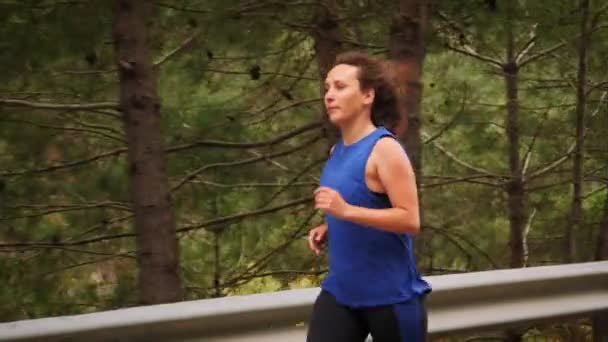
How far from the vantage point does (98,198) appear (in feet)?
24.2

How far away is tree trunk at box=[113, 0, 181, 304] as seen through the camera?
501 centimetres

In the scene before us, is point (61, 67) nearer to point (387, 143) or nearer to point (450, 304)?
point (450, 304)

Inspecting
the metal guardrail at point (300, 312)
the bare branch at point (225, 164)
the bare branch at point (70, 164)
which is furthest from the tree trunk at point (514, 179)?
the metal guardrail at point (300, 312)

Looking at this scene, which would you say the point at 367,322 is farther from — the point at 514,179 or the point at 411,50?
the point at 514,179

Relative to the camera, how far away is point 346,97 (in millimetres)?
2902

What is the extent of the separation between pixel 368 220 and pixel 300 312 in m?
0.95

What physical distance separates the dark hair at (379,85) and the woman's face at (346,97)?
2 centimetres

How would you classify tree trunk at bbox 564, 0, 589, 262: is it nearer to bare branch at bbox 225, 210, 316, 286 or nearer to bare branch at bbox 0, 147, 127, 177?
bare branch at bbox 225, 210, 316, 286

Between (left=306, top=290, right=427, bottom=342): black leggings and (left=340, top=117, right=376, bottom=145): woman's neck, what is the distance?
506 millimetres

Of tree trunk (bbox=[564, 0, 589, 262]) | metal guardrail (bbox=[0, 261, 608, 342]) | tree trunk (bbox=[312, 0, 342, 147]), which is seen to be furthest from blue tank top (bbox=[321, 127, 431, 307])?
tree trunk (bbox=[564, 0, 589, 262])

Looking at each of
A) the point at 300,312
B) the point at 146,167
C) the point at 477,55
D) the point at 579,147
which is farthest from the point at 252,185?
the point at 300,312

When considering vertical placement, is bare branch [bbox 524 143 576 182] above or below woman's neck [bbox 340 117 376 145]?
below

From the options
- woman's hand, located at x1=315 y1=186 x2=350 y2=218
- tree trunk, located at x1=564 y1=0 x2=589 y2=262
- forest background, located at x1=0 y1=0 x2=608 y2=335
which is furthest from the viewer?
tree trunk, located at x1=564 y1=0 x2=589 y2=262

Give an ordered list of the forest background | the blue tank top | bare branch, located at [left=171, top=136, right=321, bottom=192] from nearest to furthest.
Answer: the blue tank top < the forest background < bare branch, located at [left=171, top=136, right=321, bottom=192]
